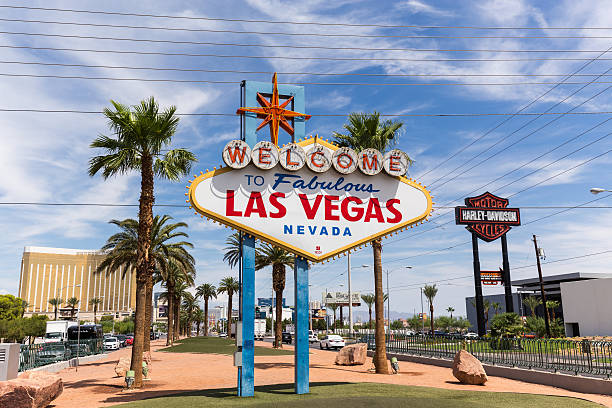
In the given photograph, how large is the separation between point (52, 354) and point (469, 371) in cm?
2833

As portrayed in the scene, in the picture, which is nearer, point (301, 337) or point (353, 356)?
point (301, 337)

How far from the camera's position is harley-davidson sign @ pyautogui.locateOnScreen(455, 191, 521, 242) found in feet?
156

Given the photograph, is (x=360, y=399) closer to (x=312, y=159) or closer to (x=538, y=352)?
(x=312, y=159)

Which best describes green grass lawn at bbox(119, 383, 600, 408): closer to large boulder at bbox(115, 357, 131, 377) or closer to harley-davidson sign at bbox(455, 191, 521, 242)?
large boulder at bbox(115, 357, 131, 377)

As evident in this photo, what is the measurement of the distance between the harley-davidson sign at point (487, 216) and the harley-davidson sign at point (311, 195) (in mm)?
32651

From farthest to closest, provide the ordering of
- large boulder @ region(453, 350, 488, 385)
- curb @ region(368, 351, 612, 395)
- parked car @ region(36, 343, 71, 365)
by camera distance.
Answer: parked car @ region(36, 343, 71, 365) < large boulder @ region(453, 350, 488, 385) < curb @ region(368, 351, 612, 395)

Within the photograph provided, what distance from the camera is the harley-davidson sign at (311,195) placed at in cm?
1558

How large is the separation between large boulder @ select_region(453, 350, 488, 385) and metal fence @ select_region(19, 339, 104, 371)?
24.1m

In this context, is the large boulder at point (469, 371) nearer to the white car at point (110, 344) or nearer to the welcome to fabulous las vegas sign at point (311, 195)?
the welcome to fabulous las vegas sign at point (311, 195)

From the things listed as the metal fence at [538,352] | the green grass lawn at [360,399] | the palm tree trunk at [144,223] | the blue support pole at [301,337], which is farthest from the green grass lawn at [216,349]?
the blue support pole at [301,337]

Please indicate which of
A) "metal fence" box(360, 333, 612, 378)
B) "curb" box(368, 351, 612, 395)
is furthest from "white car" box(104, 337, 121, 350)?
"curb" box(368, 351, 612, 395)

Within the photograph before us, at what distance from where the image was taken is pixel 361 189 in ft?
55.3

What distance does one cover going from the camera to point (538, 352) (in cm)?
2320

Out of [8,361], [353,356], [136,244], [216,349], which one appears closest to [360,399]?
[8,361]
